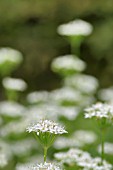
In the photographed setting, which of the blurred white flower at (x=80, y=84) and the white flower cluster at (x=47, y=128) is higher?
the blurred white flower at (x=80, y=84)

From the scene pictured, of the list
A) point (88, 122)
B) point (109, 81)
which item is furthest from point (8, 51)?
point (109, 81)

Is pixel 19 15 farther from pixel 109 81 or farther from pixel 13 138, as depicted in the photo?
pixel 13 138

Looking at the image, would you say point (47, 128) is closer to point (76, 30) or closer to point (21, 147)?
point (21, 147)

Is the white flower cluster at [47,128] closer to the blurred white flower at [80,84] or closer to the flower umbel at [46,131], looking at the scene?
the flower umbel at [46,131]

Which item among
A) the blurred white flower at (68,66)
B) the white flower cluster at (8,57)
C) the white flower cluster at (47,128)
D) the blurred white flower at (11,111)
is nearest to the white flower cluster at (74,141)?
the blurred white flower at (11,111)

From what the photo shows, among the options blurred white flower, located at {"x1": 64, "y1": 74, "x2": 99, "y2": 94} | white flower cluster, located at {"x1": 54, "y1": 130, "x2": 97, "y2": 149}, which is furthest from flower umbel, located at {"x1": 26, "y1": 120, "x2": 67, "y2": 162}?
blurred white flower, located at {"x1": 64, "y1": 74, "x2": 99, "y2": 94}
